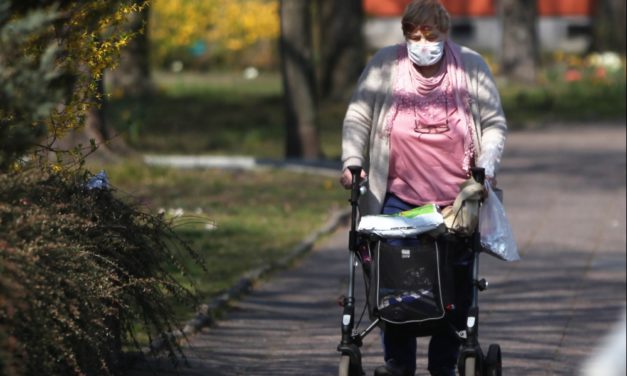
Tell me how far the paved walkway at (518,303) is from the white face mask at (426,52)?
1.99 metres

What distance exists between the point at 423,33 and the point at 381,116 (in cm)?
43

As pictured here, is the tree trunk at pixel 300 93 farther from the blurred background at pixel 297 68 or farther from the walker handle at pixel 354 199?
the walker handle at pixel 354 199

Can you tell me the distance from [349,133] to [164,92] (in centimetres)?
2310

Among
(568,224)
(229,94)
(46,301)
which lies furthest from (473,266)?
(229,94)

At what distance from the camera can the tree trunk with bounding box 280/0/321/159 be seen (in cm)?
1819

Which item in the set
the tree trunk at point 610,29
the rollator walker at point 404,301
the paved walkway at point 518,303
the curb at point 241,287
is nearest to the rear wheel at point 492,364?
the rollator walker at point 404,301

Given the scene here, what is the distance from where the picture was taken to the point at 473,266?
6453mm

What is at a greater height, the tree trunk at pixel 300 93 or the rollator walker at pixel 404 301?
the tree trunk at pixel 300 93

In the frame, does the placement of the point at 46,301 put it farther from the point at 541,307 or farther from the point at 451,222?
the point at 541,307

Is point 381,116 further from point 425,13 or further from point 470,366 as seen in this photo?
point 470,366

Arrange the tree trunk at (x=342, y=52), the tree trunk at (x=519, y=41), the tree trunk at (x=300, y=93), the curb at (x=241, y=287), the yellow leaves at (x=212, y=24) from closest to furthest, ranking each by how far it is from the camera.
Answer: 1. the curb at (x=241, y=287)
2. the tree trunk at (x=300, y=93)
3. the tree trunk at (x=342, y=52)
4. the tree trunk at (x=519, y=41)
5. the yellow leaves at (x=212, y=24)

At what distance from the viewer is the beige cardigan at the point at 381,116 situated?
6703 mm

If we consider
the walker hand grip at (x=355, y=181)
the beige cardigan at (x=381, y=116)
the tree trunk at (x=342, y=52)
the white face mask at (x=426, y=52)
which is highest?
the tree trunk at (x=342, y=52)

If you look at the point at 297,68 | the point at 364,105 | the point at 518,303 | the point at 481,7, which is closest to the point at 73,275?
the point at 364,105
